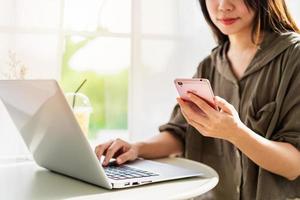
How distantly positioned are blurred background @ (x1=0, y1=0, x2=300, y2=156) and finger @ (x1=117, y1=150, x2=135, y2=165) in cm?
41

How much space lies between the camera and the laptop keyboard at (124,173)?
0.84m

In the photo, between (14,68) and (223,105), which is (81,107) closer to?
(14,68)

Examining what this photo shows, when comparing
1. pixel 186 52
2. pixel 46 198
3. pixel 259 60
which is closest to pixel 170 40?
pixel 186 52

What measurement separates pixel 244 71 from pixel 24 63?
0.62 metres

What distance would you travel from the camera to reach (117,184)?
0.77 meters

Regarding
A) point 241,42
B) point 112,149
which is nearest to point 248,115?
point 241,42

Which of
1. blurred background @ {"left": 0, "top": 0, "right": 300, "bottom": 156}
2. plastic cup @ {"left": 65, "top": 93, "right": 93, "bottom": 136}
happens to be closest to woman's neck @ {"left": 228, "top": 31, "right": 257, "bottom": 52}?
blurred background @ {"left": 0, "top": 0, "right": 300, "bottom": 156}

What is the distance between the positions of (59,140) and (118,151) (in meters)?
0.24

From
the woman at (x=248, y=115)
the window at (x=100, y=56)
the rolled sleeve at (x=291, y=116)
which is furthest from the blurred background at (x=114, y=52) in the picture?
the rolled sleeve at (x=291, y=116)

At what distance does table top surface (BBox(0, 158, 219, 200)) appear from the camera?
746 millimetres

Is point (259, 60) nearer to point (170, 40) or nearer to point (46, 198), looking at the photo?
point (170, 40)

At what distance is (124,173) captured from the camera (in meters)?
0.87

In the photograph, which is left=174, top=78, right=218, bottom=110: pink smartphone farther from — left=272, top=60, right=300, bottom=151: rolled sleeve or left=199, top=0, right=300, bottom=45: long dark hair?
left=199, top=0, right=300, bottom=45: long dark hair

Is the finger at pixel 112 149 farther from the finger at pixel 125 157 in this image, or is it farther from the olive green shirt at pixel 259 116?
the olive green shirt at pixel 259 116
